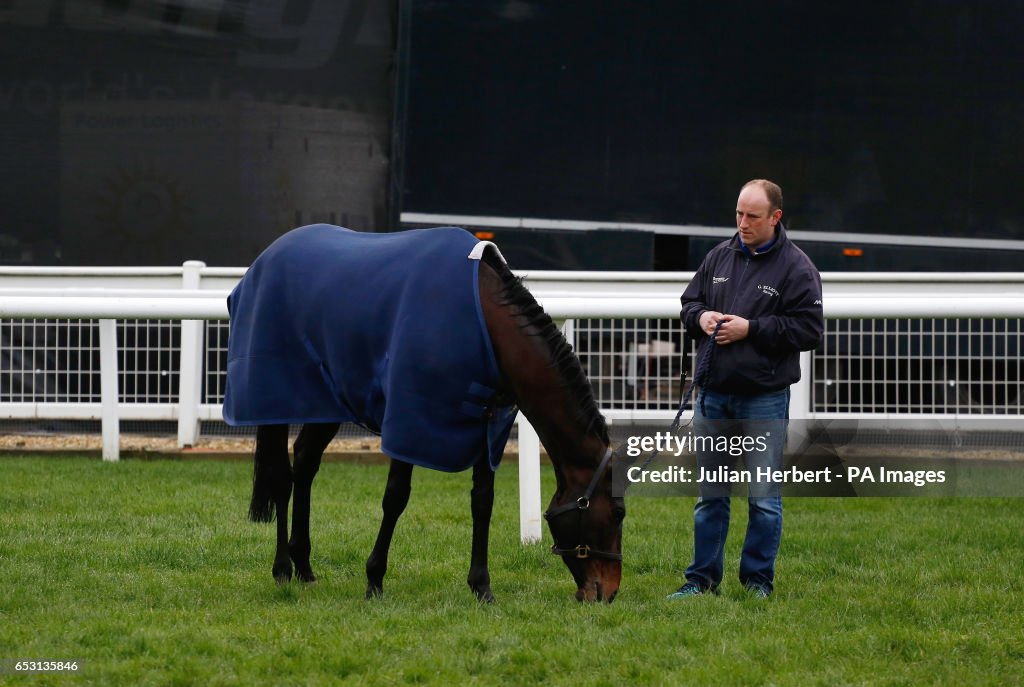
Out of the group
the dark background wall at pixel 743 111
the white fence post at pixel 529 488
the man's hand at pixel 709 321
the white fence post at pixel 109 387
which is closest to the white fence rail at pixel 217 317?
the white fence post at pixel 109 387

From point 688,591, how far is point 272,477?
197cm

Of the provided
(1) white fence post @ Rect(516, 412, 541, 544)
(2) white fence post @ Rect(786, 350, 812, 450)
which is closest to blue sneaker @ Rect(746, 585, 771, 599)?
(1) white fence post @ Rect(516, 412, 541, 544)

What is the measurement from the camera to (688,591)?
5.86 m

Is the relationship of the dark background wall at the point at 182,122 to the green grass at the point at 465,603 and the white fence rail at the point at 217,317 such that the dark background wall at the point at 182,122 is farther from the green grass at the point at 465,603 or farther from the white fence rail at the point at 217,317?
the green grass at the point at 465,603

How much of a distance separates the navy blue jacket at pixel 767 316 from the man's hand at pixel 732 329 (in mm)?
32

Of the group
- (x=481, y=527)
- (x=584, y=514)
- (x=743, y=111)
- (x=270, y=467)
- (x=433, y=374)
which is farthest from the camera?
(x=743, y=111)

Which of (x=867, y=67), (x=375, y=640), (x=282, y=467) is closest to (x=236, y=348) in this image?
(x=282, y=467)

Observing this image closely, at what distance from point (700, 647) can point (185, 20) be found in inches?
338

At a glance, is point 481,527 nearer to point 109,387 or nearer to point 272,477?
point 272,477

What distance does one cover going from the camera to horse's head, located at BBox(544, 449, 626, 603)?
554 cm

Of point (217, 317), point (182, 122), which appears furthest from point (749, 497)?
point (182, 122)

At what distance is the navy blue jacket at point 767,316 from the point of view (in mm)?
5723

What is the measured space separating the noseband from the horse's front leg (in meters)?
0.28

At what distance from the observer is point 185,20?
11.7 meters
